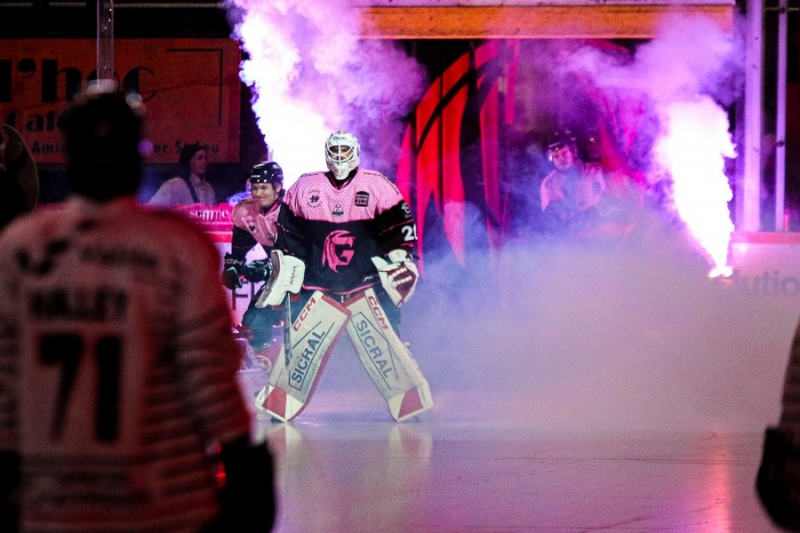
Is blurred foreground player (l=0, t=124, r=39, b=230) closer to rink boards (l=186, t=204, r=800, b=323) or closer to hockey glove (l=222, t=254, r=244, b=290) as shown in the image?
hockey glove (l=222, t=254, r=244, b=290)

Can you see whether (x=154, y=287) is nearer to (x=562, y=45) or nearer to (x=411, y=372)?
(x=411, y=372)

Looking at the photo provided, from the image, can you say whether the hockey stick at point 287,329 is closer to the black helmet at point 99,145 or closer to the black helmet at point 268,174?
the black helmet at point 268,174

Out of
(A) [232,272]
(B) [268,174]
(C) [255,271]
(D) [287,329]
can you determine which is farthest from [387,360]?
(B) [268,174]

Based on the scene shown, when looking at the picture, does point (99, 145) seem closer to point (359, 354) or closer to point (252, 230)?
point (359, 354)

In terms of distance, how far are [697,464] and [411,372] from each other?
8.86 ft

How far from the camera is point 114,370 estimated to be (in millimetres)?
2332

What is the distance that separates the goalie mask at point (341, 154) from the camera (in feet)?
30.2

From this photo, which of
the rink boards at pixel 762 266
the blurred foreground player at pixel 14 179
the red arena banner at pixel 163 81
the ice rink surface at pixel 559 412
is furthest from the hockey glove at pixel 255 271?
the blurred foreground player at pixel 14 179

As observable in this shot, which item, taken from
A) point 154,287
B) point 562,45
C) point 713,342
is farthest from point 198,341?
point 562,45

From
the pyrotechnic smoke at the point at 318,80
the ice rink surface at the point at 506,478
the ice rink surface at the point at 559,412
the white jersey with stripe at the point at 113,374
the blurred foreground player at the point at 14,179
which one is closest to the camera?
the white jersey with stripe at the point at 113,374

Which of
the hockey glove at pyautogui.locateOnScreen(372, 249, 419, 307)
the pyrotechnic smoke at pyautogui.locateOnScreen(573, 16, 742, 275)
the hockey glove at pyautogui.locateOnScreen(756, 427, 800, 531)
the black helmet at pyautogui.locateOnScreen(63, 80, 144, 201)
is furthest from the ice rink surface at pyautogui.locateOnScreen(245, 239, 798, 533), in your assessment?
the black helmet at pyautogui.locateOnScreen(63, 80, 144, 201)

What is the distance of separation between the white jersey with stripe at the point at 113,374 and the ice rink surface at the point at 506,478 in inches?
108

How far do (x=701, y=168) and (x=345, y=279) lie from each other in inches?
206

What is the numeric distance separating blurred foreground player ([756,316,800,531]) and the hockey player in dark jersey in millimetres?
8034
